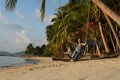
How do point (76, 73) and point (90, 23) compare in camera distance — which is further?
point (90, 23)

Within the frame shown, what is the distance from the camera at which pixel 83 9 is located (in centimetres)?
2758

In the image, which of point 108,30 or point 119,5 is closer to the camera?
point 119,5

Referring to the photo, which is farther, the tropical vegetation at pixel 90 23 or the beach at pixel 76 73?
the tropical vegetation at pixel 90 23

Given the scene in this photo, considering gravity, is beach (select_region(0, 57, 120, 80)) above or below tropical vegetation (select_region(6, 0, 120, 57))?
below

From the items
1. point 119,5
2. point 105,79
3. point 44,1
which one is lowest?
point 105,79

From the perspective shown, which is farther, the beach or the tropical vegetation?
the tropical vegetation

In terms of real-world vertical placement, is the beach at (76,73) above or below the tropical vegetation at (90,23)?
below

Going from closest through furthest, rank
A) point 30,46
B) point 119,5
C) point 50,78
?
point 50,78 < point 119,5 < point 30,46

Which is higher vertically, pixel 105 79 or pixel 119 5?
pixel 119 5

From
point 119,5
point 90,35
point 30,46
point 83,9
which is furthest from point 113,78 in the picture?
point 30,46

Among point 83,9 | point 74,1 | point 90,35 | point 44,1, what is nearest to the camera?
point 44,1

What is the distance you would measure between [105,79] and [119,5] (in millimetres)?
17239

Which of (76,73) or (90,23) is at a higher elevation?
(90,23)

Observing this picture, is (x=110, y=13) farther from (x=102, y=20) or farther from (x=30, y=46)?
(x=30, y=46)
